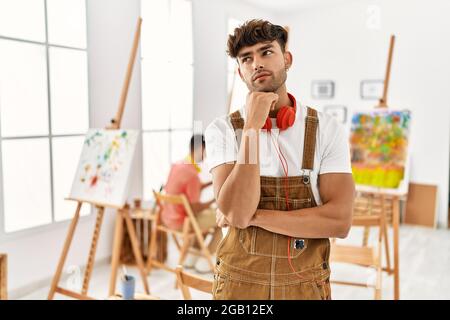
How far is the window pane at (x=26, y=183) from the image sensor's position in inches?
112

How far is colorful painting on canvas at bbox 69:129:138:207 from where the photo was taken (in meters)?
2.60

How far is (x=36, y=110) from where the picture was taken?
2.98 metres

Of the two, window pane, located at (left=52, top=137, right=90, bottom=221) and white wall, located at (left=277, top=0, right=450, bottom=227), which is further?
white wall, located at (left=277, top=0, right=450, bottom=227)

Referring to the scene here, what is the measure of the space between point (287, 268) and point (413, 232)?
3.97 m

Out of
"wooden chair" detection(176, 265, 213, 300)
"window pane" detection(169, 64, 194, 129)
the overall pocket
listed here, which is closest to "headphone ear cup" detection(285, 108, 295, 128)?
the overall pocket

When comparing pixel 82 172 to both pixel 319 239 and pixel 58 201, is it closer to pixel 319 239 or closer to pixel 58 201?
pixel 58 201

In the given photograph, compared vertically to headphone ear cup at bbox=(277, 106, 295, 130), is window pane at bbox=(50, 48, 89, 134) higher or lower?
higher

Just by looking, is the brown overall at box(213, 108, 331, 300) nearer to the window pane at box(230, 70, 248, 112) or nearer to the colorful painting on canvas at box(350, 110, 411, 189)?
the window pane at box(230, 70, 248, 112)

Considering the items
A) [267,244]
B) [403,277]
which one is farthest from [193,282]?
[403,277]

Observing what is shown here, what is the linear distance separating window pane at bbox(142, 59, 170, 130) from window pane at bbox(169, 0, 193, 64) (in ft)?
0.61

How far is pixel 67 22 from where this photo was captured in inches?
123

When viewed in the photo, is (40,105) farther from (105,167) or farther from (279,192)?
(279,192)

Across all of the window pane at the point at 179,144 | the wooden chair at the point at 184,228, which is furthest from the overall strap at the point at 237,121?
the window pane at the point at 179,144
